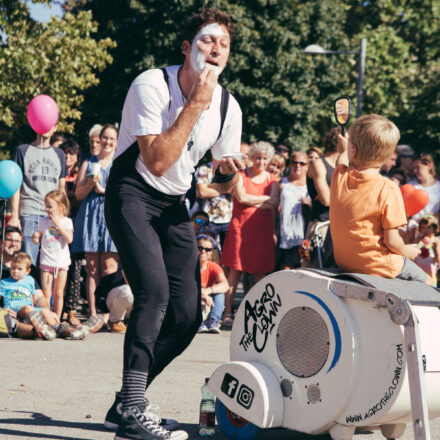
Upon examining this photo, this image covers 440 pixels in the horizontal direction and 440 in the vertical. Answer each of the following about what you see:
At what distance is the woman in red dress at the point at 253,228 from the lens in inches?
370

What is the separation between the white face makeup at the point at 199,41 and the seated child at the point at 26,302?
431 cm

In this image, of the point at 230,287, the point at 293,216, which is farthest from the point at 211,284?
the point at 293,216

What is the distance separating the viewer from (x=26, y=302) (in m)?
8.34

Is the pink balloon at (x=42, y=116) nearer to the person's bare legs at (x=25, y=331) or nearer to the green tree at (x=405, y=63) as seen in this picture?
the person's bare legs at (x=25, y=331)

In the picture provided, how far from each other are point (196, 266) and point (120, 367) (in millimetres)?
2289

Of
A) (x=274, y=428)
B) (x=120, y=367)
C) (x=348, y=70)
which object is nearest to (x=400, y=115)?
(x=348, y=70)

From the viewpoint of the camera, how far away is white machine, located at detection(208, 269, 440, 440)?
3.63 m

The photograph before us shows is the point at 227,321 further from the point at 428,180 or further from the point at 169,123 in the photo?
the point at 169,123

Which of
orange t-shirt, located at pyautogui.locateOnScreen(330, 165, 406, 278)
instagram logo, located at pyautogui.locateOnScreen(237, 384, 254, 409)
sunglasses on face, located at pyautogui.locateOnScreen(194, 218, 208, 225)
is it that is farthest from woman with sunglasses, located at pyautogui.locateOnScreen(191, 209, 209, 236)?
instagram logo, located at pyautogui.locateOnScreen(237, 384, 254, 409)

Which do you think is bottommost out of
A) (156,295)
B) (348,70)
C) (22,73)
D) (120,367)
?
(120,367)

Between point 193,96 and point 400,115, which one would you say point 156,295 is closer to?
point 193,96

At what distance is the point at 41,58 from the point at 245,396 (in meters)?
17.5

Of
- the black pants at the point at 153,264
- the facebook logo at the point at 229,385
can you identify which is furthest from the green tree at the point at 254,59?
the facebook logo at the point at 229,385

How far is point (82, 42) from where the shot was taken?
846 inches
